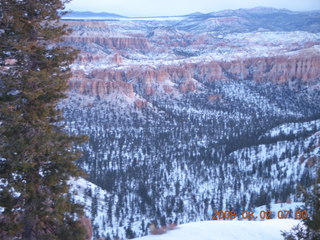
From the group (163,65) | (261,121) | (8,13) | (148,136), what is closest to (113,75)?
(163,65)

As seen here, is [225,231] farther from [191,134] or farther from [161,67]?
[161,67]

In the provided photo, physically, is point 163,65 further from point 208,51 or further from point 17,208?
point 17,208

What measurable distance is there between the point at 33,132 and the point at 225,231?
17.9 ft

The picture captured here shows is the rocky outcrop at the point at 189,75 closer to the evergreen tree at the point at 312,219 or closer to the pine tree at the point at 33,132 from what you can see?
the pine tree at the point at 33,132

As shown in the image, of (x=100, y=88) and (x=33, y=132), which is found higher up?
(x=33, y=132)

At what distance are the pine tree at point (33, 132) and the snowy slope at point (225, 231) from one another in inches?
112

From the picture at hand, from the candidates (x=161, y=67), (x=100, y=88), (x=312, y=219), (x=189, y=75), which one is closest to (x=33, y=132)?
(x=312, y=219)

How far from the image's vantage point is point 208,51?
6127 inches

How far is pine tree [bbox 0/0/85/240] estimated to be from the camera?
210 inches

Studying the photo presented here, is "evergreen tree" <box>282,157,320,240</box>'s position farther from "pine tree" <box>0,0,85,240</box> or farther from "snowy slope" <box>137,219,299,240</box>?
"pine tree" <box>0,0,85,240</box>

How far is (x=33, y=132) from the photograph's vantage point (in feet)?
18.5

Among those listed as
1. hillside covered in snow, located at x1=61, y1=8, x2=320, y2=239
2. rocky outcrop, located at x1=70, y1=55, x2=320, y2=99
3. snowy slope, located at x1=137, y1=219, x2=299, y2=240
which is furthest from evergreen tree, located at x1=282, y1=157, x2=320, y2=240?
rocky outcrop, located at x1=70, y1=55, x2=320, y2=99

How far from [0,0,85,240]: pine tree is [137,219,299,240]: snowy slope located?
9.37 ft

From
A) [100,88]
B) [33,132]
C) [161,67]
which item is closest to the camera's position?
[33,132]
